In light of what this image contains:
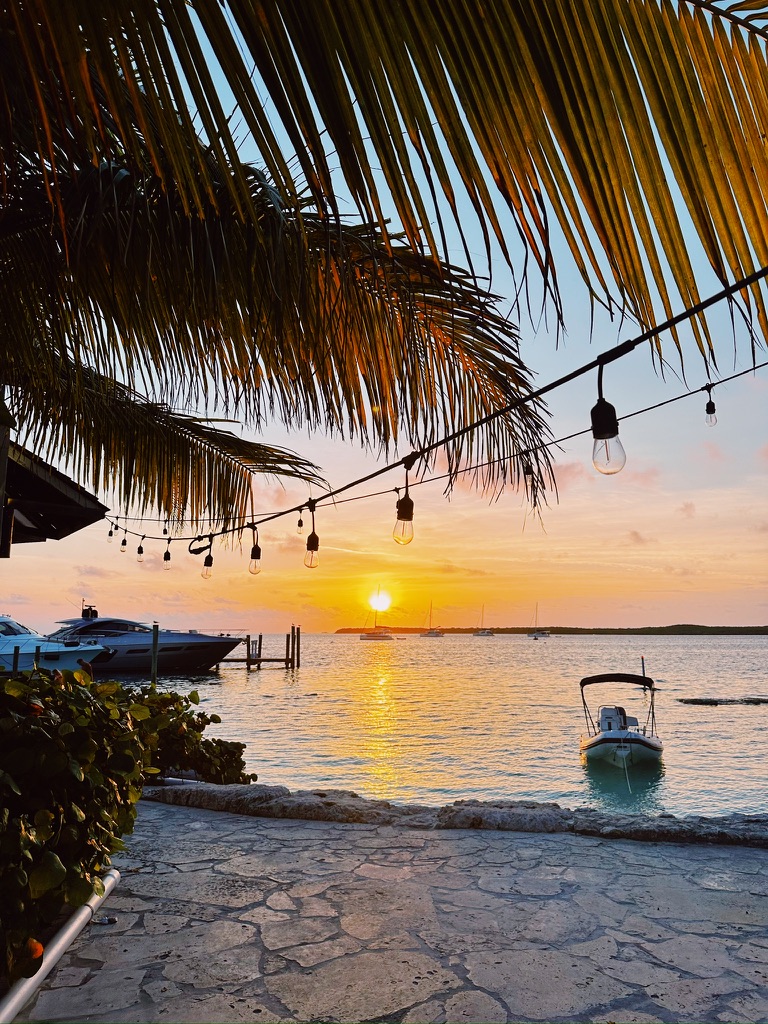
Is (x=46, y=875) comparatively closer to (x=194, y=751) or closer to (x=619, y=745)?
(x=194, y=751)

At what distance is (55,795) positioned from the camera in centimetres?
296

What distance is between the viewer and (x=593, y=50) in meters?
0.88

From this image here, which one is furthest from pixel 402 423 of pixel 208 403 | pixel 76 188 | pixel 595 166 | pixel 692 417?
pixel 692 417

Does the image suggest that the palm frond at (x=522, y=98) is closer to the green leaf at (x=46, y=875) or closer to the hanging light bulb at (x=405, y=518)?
the green leaf at (x=46, y=875)

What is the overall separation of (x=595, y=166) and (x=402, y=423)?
182 cm

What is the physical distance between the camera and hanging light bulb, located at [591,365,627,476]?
3105 mm

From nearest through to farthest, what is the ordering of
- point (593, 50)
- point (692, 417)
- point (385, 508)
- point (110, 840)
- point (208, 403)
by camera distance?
point (593, 50) < point (208, 403) < point (110, 840) < point (692, 417) < point (385, 508)

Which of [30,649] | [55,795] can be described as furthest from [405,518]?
[30,649]

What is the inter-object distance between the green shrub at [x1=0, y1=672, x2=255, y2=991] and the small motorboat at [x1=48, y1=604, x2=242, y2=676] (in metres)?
29.6

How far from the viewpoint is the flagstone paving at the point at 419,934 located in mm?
2857

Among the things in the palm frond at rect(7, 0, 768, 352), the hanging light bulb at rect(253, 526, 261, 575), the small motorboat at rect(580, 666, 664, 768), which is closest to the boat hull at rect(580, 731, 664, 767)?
the small motorboat at rect(580, 666, 664, 768)

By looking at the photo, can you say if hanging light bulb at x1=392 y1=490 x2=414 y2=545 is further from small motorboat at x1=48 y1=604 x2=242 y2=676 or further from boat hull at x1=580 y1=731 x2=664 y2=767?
small motorboat at x1=48 y1=604 x2=242 y2=676

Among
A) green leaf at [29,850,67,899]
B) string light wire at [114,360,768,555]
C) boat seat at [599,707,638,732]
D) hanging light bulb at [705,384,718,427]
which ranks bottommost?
boat seat at [599,707,638,732]

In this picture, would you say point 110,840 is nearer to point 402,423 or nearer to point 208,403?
point 208,403
